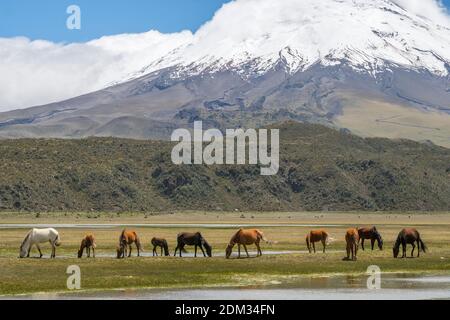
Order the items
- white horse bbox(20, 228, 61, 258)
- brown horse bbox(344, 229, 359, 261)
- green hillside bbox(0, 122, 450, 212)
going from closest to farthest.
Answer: white horse bbox(20, 228, 61, 258) → brown horse bbox(344, 229, 359, 261) → green hillside bbox(0, 122, 450, 212)

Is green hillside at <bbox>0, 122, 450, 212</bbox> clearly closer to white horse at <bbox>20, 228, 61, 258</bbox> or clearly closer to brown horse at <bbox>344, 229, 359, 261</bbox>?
white horse at <bbox>20, 228, 61, 258</bbox>

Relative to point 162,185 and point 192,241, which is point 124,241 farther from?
point 162,185

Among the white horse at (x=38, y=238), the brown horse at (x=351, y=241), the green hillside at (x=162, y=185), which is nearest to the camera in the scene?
the white horse at (x=38, y=238)

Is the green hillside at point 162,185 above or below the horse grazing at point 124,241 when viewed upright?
above

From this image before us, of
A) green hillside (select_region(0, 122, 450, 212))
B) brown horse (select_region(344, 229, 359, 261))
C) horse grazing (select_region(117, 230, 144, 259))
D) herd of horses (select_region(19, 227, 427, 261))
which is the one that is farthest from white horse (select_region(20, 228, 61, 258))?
green hillside (select_region(0, 122, 450, 212))

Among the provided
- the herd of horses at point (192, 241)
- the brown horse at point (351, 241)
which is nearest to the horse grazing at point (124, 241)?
the herd of horses at point (192, 241)

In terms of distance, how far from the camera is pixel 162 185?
605ft

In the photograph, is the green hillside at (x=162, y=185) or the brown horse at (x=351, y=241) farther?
the green hillside at (x=162, y=185)

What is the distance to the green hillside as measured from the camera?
166 metres

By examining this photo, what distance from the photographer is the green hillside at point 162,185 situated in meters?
166

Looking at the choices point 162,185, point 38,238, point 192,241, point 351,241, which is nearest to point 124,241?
point 192,241

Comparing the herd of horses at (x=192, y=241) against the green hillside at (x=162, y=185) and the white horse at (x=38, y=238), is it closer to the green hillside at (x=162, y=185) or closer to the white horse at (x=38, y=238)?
the white horse at (x=38, y=238)
